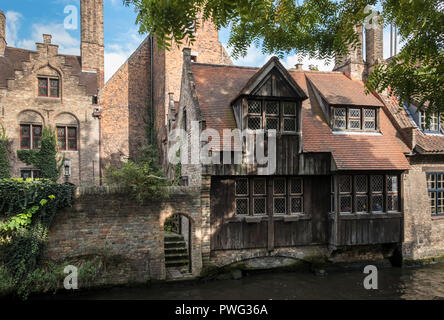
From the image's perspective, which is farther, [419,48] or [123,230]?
[123,230]

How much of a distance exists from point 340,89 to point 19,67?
19.0 m

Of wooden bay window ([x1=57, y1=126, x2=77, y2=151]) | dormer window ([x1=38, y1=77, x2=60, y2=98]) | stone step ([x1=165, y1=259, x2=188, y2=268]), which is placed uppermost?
dormer window ([x1=38, y1=77, x2=60, y2=98])

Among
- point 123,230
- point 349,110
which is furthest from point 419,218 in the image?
point 123,230

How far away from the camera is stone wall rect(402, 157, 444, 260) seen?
47.3 feet

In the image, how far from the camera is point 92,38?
24.6 m

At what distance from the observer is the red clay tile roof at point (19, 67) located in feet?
67.6

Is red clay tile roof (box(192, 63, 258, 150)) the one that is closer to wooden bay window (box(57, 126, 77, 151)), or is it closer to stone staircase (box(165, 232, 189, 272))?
stone staircase (box(165, 232, 189, 272))

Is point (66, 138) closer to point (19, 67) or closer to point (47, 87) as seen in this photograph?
point (47, 87)

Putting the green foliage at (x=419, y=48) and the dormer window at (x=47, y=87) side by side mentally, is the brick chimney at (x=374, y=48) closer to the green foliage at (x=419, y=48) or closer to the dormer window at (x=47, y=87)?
the green foliage at (x=419, y=48)

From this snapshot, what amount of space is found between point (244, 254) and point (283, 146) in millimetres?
4487

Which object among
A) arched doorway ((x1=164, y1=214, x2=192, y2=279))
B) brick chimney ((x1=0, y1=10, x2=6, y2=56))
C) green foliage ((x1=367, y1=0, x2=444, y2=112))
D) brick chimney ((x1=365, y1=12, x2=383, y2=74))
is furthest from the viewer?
brick chimney ((x1=0, y1=10, x2=6, y2=56))

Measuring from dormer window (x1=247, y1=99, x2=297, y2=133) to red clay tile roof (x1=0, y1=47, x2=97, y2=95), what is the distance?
1371 centimetres

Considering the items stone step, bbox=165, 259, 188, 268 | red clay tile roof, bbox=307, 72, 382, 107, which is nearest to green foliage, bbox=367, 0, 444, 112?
red clay tile roof, bbox=307, 72, 382, 107

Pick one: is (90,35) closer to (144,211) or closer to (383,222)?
(144,211)
